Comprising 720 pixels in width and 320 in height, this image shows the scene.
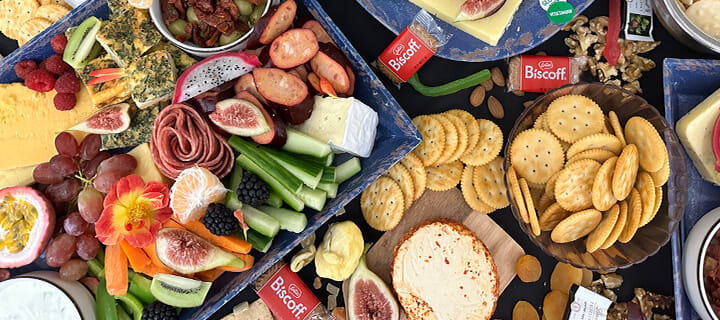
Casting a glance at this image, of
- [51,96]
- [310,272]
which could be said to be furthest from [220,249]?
[51,96]

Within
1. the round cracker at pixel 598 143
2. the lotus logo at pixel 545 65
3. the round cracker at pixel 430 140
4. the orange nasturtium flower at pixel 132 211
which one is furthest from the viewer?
the lotus logo at pixel 545 65

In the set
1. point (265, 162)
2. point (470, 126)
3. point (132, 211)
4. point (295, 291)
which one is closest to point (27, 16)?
point (132, 211)

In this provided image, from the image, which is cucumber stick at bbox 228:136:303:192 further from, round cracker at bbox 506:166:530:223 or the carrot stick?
round cracker at bbox 506:166:530:223

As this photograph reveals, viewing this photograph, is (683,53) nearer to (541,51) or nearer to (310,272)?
(541,51)

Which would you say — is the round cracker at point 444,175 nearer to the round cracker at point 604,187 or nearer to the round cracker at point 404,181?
the round cracker at point 404,181

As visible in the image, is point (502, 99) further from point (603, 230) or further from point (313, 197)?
point (313, 197)

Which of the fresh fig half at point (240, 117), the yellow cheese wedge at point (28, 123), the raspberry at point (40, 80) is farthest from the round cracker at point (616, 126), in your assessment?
the raspberry at point (40, 80)

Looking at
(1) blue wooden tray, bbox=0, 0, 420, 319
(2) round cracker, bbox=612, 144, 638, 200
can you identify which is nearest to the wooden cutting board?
(1) blue wooden tray, bbox=0, 0, 420, 319
